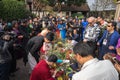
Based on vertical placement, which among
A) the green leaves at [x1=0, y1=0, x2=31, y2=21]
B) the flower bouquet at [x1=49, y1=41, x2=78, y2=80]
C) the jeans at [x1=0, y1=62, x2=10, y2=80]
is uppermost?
the flower bouquet at [x1=49, y1=41, x2=78, y2=80]

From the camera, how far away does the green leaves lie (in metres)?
25.5

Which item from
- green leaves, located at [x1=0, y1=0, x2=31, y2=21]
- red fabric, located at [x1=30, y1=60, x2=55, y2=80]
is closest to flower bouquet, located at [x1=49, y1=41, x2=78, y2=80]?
red fabric, located at [x1=30, y1=60, x2=55, y2=80]

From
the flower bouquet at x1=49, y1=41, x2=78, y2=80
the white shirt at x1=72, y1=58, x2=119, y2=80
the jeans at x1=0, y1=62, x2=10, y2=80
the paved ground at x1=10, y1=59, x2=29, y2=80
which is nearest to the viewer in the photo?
the white shirt at x1=72, y1=58, x2=119, y2=80

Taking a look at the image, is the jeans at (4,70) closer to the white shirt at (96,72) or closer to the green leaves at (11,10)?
the white shirt at (96,72)

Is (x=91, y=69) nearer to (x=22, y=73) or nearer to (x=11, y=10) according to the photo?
(x=22, y=73)

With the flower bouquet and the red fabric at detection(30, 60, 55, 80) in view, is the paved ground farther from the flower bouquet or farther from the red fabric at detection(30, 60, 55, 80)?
the red fabric at detection(30, 60, 55, 80)

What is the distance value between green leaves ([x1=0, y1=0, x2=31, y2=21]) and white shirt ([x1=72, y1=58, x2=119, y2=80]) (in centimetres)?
2288

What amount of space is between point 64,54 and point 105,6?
40.3 metres

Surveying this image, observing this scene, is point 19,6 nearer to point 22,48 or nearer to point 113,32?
point 22,48

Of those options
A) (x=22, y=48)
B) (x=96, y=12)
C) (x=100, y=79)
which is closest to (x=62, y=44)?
(x=22, y=48)

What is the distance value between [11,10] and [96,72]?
2445cm

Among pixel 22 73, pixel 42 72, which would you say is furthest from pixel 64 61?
pixel 22 73

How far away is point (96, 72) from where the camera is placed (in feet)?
9.72

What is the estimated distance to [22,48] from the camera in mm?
10258
